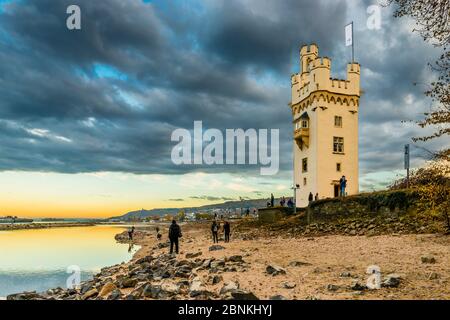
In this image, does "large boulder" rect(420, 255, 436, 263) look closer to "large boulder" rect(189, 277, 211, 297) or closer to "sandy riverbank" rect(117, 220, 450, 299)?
"sandy riverbank" rect(117, 220, 450, 299)

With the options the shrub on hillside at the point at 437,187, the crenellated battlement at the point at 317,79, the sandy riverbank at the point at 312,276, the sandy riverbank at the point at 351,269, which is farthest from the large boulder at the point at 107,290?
the crenellated battlement at the point at 317,79

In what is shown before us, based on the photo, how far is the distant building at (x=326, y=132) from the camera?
41719mm

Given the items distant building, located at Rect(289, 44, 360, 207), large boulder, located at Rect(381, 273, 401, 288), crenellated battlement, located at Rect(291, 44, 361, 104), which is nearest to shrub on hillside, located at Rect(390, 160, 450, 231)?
large boulder, located at Rect(381, 273, 401, 288)

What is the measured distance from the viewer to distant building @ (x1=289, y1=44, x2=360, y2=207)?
137 ft

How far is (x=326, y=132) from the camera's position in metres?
42.1

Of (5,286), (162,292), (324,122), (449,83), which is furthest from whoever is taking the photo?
(324,122)

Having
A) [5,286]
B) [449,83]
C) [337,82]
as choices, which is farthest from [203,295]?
[337,82]

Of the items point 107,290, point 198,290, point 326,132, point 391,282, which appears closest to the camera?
point 391,282

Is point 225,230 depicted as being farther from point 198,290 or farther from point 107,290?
point 198,290

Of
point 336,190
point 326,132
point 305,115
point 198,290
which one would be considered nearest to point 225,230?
point 198,290

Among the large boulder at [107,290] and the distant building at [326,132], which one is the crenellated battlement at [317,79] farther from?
the large boulder at [107,290]
